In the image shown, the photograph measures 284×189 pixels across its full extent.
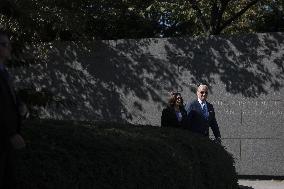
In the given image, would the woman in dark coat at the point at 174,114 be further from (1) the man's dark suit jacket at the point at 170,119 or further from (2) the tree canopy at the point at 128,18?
(2) the tree canopy at the point at 128,18

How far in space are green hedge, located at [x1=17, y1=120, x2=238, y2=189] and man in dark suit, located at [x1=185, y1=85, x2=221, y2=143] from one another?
261 centimetres

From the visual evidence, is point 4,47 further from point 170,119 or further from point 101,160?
point 170,119

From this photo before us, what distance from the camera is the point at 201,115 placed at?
10.1m

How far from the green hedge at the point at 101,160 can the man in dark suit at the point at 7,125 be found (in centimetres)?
25

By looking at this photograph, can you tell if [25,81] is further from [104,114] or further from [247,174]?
[247,174]

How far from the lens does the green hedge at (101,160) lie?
17.2 feet

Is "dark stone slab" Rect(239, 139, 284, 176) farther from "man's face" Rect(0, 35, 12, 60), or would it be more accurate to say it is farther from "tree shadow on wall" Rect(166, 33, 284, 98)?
"man's face" Rect(0, 35, 12, 60)

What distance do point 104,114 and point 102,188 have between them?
8.78 meters

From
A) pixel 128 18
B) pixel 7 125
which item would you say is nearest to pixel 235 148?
pixel 128 18

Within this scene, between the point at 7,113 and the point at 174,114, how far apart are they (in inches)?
205

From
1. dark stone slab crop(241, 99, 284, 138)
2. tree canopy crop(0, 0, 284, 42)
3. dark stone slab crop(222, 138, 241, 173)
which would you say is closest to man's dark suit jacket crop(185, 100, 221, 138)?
tree canopy crop(0, 0, 284, 42)

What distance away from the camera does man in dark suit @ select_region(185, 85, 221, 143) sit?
10.1 meters

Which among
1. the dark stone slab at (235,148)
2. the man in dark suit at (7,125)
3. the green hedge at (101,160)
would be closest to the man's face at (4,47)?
the man in dark suit at (7,125)

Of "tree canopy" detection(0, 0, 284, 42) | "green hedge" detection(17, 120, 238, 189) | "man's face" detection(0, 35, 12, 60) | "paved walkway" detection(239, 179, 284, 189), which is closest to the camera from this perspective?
"man's face" detection(0, 35, 12, 60)
